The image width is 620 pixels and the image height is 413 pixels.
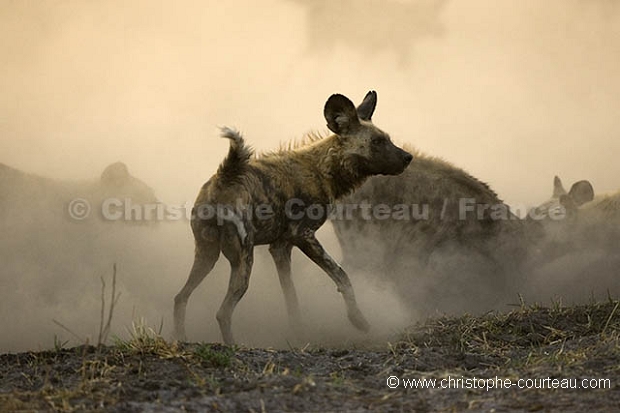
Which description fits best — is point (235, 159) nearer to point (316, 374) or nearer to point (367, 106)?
point (367, 106)

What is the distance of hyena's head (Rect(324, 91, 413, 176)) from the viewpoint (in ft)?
26.0

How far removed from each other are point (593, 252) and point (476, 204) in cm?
188

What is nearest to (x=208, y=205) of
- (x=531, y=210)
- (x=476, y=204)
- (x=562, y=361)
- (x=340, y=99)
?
(x=340, y=99)

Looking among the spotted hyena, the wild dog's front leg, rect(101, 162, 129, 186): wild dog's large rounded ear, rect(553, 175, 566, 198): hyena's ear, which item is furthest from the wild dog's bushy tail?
rect(553, 175, 566, 198): hyena's ear

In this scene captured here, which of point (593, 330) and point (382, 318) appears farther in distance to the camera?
point (382, 318)

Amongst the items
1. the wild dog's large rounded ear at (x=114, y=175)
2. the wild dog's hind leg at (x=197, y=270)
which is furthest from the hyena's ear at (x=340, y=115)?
the wild dog's large rounded ear at (x=114, y=175)

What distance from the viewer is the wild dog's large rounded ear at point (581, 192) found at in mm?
12227

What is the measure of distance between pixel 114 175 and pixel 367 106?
5612 millimetres

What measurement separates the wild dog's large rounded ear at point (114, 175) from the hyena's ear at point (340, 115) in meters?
5.76

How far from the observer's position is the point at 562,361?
5434 millimetres

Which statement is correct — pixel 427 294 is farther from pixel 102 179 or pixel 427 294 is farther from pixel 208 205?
pixel 102 179

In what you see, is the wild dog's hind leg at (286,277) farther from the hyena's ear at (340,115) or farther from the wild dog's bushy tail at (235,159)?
the hyena's ear at (340,115)

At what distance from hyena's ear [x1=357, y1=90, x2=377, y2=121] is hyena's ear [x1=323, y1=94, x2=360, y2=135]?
1.41 ft

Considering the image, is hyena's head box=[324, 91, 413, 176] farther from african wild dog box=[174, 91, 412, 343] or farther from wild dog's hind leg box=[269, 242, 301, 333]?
wild dog's hind leg box=[269, 242, 301, 333]
